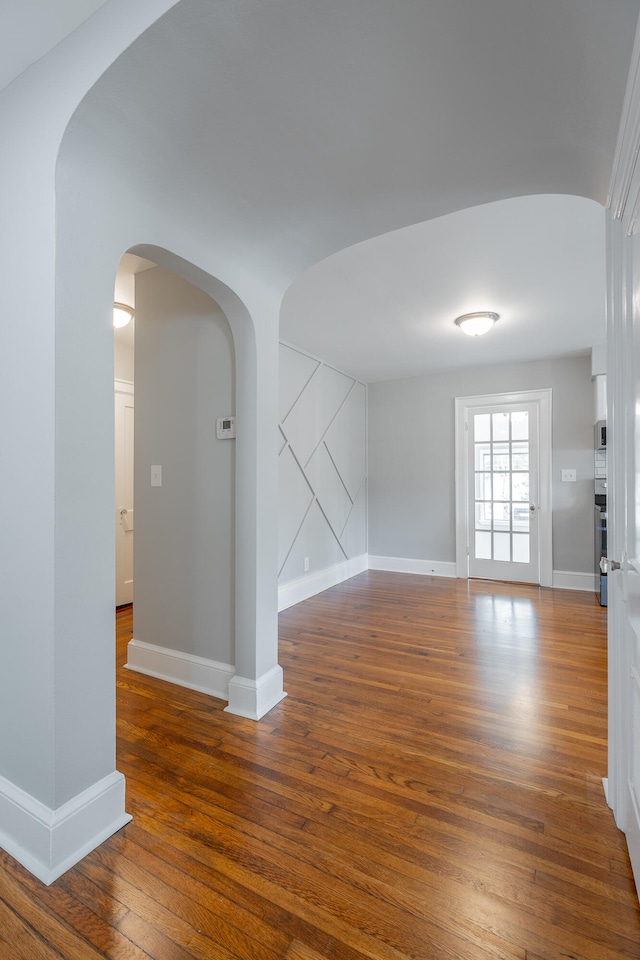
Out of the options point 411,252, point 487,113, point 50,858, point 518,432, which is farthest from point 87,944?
point 518,432

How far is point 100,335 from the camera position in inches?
56.6

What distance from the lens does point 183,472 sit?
2.53 meters

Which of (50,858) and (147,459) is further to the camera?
(147,459)

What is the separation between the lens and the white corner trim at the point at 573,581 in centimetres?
461

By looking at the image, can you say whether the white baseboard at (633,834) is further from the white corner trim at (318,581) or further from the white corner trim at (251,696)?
the white corner trim at (318,581)

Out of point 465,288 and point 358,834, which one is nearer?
point 358,834

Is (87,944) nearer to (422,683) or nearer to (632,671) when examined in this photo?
(632,671)

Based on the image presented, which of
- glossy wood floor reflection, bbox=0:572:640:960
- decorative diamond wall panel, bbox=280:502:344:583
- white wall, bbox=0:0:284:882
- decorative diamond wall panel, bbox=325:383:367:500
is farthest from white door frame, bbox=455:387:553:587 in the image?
white wall, bbox=0:0:284:882

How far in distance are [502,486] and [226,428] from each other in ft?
12.2

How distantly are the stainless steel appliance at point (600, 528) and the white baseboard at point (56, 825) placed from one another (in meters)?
4.23

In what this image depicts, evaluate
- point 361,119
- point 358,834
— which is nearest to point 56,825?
point 358,834

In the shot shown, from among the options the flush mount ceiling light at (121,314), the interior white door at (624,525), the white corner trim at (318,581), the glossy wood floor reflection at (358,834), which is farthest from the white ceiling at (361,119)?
the white corner trim at (318,581)

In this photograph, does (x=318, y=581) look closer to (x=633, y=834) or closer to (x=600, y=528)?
(x=600, y=528)

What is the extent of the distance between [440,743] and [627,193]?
6.79ft
